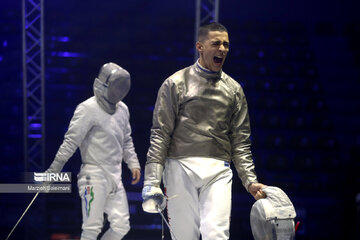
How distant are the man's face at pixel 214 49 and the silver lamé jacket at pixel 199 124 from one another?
2.0 inches

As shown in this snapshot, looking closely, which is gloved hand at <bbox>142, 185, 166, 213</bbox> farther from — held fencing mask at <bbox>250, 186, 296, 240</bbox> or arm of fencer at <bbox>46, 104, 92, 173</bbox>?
arm of fencer at <bbox>46, 104, 92, 173</bbox>

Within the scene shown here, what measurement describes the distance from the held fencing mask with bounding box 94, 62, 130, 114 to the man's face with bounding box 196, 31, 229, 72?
132 cm

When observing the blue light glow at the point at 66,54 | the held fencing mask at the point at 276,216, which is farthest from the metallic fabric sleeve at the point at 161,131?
the blue light glow at the point at 66,54

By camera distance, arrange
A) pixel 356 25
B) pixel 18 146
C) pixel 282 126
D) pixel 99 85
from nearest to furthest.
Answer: pixel 99 85
pixel 18 146
pixel 282 126
pixel 356 25

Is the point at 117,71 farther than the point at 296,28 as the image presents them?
No

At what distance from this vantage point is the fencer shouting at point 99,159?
384 cm

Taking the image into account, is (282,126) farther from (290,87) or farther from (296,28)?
(296,28)

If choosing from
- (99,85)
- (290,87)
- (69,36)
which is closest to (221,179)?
(99,85)

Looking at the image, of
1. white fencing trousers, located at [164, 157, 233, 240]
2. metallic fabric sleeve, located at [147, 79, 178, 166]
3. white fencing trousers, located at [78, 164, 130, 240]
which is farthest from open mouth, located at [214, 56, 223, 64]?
white fencing trousers, located at [78, 164, 130, 240]

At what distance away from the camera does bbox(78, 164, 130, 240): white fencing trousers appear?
151 inches

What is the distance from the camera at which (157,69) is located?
7.15m

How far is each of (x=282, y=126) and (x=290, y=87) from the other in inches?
24.0

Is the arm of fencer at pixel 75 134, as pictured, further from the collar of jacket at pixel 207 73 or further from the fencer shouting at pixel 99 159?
the collar of jacket at pixel 207 73

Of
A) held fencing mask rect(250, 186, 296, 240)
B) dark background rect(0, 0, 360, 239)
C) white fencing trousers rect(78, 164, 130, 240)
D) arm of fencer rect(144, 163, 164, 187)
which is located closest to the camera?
held fencing mask rect(250, 186, 296, 240)
